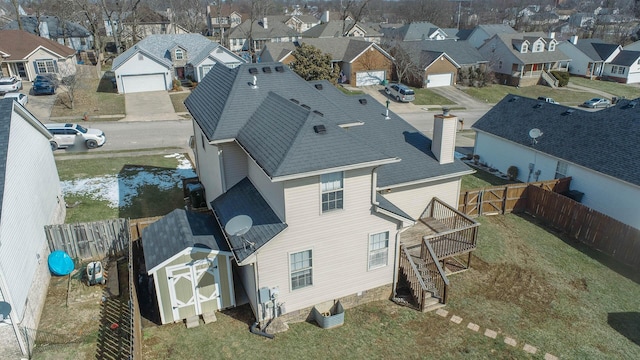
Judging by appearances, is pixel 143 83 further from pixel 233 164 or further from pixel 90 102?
pixel 233 164

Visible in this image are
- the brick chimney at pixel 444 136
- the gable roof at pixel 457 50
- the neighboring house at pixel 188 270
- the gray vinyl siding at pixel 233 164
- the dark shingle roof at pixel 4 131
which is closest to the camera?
the dark shingle roof at pixel 4 131

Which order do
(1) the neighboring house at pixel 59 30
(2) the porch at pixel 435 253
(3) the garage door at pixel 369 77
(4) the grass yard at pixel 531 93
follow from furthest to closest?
1. (1) the neighboring house at pixel 59 30
2. (4) the grass yard at pixel 531 93
3. (3) the garage door at pixel 369 77
4. (2) the porch at pixel 435 253

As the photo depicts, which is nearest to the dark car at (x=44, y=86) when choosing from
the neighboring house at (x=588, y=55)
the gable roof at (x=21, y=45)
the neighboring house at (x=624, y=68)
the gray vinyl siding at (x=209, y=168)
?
the gable roof at (x=21, y=45)

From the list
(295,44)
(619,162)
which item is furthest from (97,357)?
(295,44)

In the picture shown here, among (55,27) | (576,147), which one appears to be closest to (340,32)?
(55,27)

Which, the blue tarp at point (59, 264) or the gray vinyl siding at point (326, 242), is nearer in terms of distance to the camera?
the gray vinyl siding at point (326, 242)

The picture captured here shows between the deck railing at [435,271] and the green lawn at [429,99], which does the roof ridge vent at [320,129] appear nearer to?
the deck railing at [435,271]

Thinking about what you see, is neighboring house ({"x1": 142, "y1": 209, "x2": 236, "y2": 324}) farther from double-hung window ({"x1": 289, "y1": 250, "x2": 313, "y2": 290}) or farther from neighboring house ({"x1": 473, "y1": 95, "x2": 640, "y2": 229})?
neighboring house ({"x1": 473, "y1": 95, "x2": 640, "y2": 229})

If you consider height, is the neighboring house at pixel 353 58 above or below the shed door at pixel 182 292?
above
